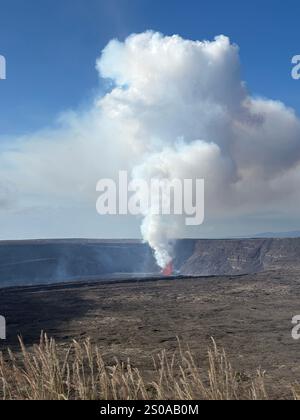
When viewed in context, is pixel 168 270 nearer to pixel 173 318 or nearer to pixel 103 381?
pixel 173 318

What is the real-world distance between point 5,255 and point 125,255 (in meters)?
21.4

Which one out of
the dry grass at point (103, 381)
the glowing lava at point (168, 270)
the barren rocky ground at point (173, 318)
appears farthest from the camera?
the glowing lava at point (168, 270)

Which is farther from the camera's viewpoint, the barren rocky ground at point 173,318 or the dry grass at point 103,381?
the barren rocky ground at point 173,318

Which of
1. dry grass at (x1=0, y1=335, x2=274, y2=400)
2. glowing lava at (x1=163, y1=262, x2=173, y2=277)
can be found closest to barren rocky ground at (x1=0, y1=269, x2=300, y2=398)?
dry grass at (x1=0, y1=335, x2=274, y2=400)

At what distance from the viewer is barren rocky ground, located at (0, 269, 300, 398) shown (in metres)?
13.2

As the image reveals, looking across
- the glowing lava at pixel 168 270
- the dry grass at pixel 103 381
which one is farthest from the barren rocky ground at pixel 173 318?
the glowing lava at pixel 168 270

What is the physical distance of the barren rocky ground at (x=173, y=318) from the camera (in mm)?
13195

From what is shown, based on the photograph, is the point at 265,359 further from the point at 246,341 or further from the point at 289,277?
the point at 289,277

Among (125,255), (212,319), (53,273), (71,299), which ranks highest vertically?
(125,255)

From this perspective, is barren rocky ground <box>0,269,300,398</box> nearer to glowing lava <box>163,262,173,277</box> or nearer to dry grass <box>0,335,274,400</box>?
dry grass <box>0,335,274,400</box>

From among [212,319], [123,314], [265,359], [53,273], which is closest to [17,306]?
[123,314]

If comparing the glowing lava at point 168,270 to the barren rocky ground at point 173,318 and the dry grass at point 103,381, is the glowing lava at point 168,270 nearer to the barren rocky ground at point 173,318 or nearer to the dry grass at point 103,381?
the barren rocky ground at point 173,318

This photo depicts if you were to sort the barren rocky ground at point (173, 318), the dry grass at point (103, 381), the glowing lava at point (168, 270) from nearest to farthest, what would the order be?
the dry grass at point (103, 381), the barren rocky ground at point (173, 318), the glowing lava at point (168, 270)

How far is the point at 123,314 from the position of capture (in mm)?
21062
